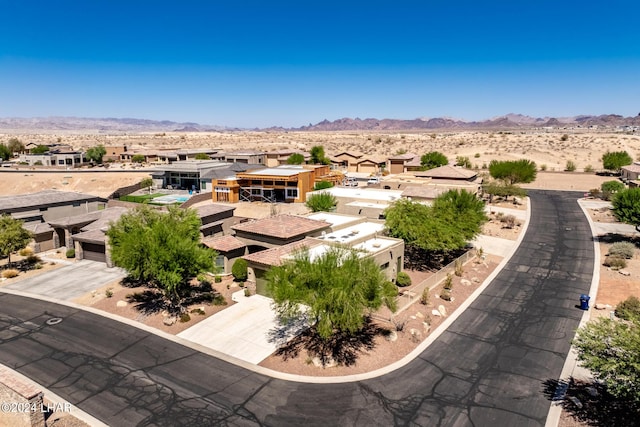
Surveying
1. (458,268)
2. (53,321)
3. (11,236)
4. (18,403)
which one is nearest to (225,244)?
(53,321)

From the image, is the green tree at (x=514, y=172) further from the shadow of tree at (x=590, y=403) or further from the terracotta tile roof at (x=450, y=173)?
the shadow of tree at (x=590, y=403)

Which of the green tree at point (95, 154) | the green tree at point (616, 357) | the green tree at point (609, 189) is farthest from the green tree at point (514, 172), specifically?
the green tree at point (95, 154)

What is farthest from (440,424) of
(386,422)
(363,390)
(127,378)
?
(127,378)

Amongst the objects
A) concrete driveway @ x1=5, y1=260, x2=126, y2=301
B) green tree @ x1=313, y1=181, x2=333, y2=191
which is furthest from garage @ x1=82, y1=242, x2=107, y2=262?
green tree @ x1=313, y1=181, x2=333, y2=191

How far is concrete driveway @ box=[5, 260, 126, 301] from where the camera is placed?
31.9m

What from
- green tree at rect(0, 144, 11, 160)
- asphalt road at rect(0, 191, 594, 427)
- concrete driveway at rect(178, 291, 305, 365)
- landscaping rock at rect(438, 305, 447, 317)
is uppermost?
green tree at rect(0, 144, 11, 160)

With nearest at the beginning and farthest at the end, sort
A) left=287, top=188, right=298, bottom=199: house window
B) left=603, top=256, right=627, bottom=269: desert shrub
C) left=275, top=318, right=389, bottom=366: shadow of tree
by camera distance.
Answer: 1. left=275, top=318, right=389, bottom=366: shadow of tree
2. left=603, top=256, right=627, bottom=269: desert shrub
3. left=287, top=188, right=298, bottom=199: house window

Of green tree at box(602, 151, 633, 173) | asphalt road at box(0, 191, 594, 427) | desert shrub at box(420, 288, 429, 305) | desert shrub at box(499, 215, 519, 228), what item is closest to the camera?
asphalt road at box(0, 191, 594, 427)

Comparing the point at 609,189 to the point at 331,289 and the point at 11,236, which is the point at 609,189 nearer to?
Answer: the point at 331,289

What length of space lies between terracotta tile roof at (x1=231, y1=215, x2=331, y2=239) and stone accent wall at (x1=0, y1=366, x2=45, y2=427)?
19.7 meters

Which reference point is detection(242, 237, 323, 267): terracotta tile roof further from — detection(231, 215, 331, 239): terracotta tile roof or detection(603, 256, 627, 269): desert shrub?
detection(603, 256, 627, 269): desert shrub

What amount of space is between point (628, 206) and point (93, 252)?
54271 millimetres

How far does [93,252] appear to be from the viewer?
39.6 meters

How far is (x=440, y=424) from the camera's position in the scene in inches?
679
